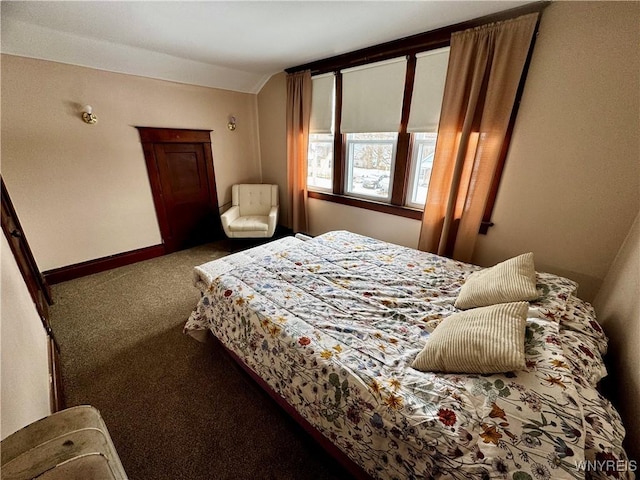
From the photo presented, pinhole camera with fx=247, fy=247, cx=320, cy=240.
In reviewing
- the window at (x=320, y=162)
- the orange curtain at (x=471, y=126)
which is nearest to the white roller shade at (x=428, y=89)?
the orange curtain at (x=471, y=126)

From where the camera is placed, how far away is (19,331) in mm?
1186

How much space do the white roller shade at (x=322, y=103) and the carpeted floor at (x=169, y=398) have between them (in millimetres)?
2574

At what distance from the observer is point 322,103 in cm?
313

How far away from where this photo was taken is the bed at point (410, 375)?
28.5 inches

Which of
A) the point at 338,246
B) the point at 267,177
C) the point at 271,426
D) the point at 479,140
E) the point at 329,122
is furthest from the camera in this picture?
the point at 267,177

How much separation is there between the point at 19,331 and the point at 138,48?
2.81 m

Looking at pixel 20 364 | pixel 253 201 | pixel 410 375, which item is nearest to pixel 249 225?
pixel 253 201

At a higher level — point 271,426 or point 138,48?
point 138,48

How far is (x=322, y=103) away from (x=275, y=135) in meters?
1.02

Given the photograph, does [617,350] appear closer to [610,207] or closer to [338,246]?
[610,207]

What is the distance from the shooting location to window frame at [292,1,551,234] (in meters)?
1.97

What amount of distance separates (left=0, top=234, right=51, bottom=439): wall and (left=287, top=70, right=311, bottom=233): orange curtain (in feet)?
9.13

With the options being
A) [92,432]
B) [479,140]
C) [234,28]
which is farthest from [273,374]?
[234,28]
